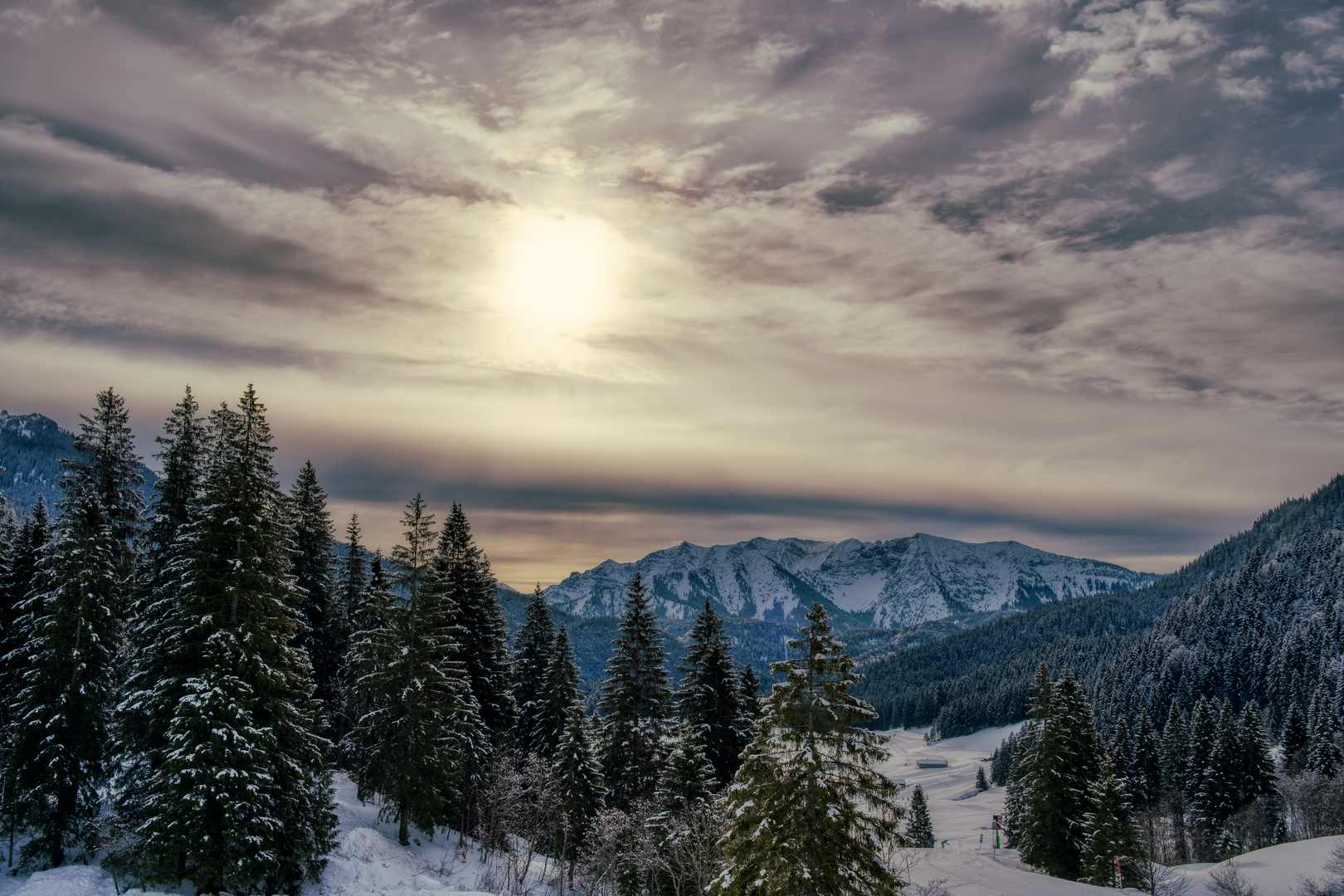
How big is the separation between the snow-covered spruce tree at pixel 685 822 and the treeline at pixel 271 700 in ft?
0.52

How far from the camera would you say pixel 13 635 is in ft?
108

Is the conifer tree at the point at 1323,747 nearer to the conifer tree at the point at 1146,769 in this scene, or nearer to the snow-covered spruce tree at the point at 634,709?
the conifer tree at the point at 1146,769

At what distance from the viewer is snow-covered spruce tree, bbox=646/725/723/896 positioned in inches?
1314

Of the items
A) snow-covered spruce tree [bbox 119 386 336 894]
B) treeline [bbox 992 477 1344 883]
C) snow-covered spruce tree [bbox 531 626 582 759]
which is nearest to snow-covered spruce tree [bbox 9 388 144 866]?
snow-covered spruce tree [bbox 119 386 336 894]

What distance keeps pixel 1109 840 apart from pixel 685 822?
33.0 metres

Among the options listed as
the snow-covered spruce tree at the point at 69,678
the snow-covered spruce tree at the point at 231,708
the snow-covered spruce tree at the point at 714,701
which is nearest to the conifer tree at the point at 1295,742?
the snow-covered spruce tree at the point at 714,701

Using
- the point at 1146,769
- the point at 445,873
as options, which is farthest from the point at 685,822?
the point at 1146,769

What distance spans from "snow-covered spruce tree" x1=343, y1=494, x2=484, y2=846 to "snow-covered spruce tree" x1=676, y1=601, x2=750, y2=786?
13719 mm

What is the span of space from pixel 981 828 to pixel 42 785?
458 ft

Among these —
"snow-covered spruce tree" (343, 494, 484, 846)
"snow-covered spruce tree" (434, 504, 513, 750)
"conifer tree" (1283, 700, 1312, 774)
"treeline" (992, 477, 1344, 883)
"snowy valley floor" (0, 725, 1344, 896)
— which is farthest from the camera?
"conifer tree" (1283, 700, 1312, 774)

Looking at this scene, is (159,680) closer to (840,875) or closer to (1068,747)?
(840,875)

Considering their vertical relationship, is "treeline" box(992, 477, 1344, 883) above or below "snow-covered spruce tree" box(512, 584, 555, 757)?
below

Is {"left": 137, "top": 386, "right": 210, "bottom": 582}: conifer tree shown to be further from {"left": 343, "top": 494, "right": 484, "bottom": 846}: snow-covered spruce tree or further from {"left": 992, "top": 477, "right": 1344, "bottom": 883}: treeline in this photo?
{"left": 992, "top": 477, "right": 1344, "bottom": 883}: treeline

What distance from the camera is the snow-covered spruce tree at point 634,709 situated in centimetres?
4503
